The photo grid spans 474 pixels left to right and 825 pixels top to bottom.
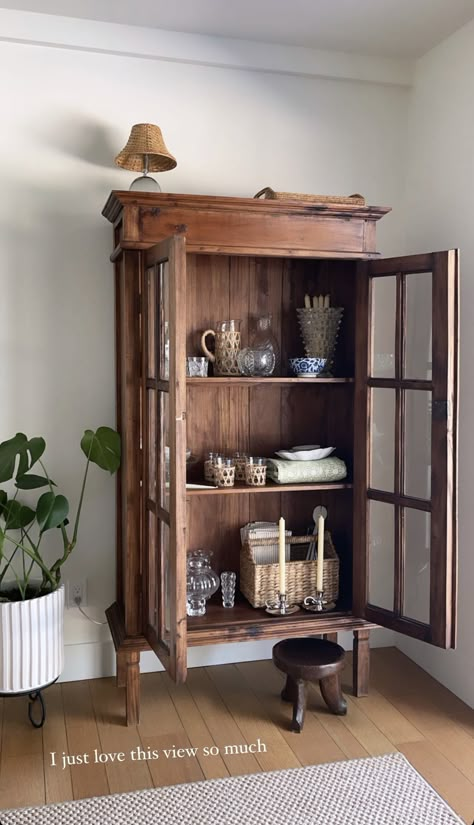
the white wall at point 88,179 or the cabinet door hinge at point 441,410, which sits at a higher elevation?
the white wall at point 88,179

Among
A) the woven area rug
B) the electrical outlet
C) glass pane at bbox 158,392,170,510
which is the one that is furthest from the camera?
the electrical outlet

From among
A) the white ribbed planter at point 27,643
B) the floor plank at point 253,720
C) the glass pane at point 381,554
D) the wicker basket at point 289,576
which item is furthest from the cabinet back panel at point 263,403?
the white ribbed planter at point 27,643

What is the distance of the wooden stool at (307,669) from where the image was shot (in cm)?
258

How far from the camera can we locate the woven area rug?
2.11 metres

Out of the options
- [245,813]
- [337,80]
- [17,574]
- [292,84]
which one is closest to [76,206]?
[292,84]

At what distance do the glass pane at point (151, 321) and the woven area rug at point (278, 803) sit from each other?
1340 mm

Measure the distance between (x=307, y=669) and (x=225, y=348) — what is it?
3.95ft

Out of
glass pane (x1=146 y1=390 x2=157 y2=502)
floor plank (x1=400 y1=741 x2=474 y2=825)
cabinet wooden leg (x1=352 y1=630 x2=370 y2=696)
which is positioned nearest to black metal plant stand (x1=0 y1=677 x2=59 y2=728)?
glass pane (x1=146 y1=390 x2=157 y2=502)

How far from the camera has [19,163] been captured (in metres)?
2.81

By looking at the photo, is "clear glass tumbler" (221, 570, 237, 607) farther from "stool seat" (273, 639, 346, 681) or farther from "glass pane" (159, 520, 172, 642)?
"glass pane" (159, 520, 172, 642)

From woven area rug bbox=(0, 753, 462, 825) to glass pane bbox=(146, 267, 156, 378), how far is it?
4.40 feet

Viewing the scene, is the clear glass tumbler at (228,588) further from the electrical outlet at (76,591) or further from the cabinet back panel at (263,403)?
the electrical outlet at (76,591)

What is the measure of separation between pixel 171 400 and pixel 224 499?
871mm

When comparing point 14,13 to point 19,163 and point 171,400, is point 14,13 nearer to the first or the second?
point 19,163
